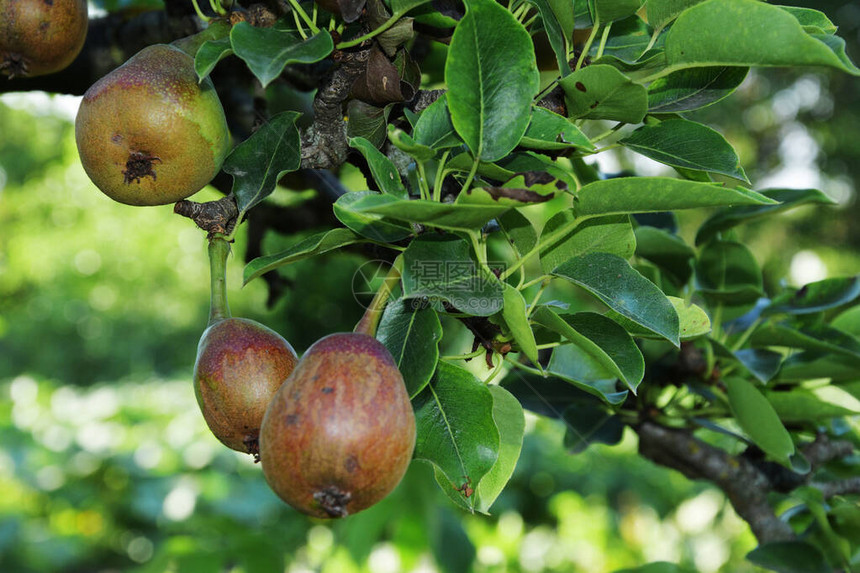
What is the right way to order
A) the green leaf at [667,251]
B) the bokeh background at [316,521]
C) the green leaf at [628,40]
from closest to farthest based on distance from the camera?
the green leaf at [628,40], the green leaf at [667,251], the bokeh background at [316,521]

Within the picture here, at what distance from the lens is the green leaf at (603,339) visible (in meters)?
0.53

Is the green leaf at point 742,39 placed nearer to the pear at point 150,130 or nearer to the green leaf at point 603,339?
the green leaf at point 603,339

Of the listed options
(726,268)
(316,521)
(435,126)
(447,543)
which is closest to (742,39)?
(435,126)

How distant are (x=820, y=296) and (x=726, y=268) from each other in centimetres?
12

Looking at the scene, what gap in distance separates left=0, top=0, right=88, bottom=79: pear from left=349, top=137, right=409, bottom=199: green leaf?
36 cm

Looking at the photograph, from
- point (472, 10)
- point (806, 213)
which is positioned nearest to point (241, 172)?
point (472, 10)

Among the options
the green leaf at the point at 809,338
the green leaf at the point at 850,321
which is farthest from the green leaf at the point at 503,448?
the green leaf at the point at 850,321

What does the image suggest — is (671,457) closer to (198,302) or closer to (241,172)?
(241,172)

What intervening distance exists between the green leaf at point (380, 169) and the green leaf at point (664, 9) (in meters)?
0.25

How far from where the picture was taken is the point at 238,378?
525 mm

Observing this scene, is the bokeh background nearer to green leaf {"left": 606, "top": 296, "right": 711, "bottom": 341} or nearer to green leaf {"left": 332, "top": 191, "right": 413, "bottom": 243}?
green leaf {"left": 606, "top": 296, "right": 711, "bottom": 341}

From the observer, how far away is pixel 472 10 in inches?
18.0

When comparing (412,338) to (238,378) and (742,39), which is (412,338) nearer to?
(238,378)

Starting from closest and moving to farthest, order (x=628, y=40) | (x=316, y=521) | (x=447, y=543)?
1. (x=628, y=40)
2. (x=447, y=543)
3. (x=316, y=521)
